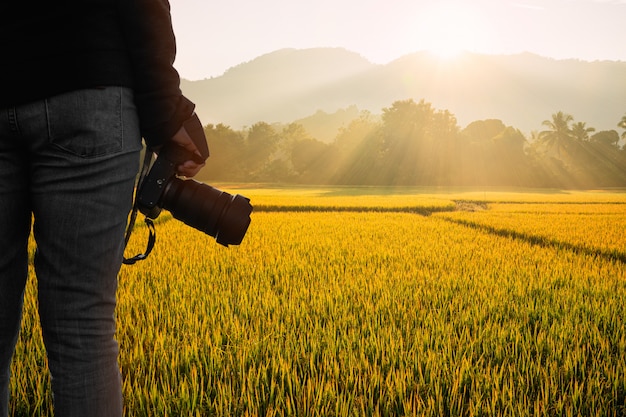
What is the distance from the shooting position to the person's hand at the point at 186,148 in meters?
1.18

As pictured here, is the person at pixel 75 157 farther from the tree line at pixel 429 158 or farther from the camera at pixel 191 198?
the tree line at pixel 429 158

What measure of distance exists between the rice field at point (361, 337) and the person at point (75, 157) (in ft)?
2.21

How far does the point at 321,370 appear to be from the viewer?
1876mm

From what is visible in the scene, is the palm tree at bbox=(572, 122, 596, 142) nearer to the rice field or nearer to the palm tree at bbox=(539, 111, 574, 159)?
the palm tree at bbox=(539, 111, 574, 159)

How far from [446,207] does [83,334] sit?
609 inches

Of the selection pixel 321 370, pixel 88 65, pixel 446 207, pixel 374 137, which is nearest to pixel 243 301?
pixel 321 370

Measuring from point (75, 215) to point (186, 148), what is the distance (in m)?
0.36

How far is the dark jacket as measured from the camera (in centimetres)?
92

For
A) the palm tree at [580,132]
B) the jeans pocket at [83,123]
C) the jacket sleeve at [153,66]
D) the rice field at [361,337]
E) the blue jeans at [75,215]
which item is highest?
the palm tree at [580,132]

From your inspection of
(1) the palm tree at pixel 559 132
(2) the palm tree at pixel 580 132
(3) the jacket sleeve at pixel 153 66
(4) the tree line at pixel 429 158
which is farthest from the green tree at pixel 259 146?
(3) the jacket sleeve at pixel 153 66

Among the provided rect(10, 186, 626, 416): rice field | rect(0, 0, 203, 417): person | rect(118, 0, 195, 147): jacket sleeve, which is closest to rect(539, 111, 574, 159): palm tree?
rect(10, 186, 626, 416): rice field

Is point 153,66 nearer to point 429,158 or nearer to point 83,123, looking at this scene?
point 83,123

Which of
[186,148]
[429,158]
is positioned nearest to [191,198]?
[186,148]

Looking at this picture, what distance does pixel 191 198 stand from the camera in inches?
51.3
